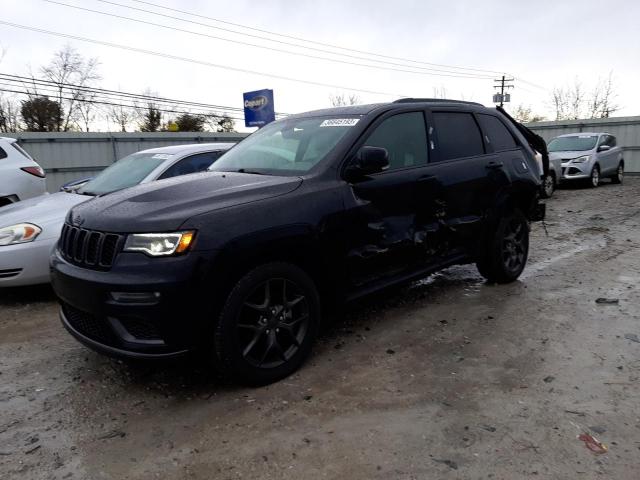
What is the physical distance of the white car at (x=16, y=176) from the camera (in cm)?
693

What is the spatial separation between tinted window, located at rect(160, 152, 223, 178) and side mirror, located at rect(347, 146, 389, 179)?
2.45 metres

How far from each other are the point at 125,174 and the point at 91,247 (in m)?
2.98

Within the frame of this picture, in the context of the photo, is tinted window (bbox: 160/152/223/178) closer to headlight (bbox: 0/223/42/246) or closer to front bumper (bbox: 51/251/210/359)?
headlight (bbox: 0/223/42/246)

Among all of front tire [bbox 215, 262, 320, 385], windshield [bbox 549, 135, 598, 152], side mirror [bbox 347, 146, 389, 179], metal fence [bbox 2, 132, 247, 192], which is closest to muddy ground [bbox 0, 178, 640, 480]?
front tire [bbox 215, 262, 320, 385]

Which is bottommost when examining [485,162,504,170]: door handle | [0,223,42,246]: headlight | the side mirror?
[0,223,42,246]: headlight

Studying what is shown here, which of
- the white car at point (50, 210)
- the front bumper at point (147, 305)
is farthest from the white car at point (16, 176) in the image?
the front bumper at point (147, 305)

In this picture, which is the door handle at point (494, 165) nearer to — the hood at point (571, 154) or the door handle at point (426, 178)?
the door handle at point (426, 178)

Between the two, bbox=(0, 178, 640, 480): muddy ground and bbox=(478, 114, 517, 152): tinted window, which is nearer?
bbox=(0, 178, 640, 480): muddy ground

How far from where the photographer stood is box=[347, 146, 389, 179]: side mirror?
3.45m

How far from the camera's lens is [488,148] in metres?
4.91

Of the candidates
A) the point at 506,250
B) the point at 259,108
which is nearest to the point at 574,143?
the point at 259,108

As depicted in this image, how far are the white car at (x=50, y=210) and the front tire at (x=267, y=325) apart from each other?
2338 mm

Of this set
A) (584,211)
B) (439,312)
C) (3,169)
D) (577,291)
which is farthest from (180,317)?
(584,211)

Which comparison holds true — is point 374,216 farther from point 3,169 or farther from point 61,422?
point 3,169
